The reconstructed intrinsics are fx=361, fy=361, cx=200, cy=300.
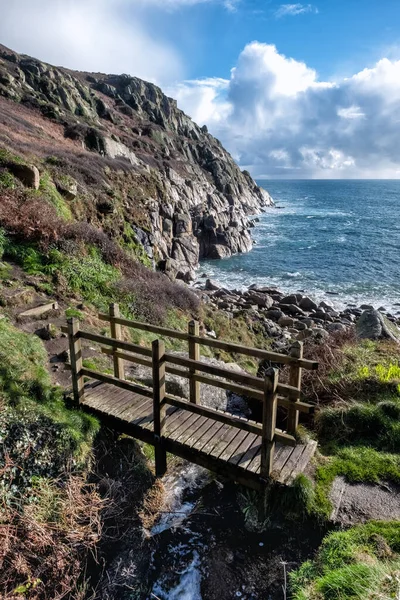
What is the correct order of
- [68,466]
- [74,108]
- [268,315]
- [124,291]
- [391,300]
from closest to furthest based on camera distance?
[68,466], [124,291], [268,315], [391,300], [74,108]

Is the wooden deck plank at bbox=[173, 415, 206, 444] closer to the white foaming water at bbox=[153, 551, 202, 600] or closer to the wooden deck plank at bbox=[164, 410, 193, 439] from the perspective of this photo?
the wooden deck plank at bbox=[164, 410, 193, 439]

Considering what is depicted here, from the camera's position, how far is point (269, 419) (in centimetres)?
498

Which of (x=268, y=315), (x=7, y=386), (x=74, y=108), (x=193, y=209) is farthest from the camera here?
(x=74, y=108)

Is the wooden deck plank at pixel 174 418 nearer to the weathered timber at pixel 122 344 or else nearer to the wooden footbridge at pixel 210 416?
the wooden footbridge at pixel 210 416

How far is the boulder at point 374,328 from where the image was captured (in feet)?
40.7

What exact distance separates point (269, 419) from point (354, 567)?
1790mm

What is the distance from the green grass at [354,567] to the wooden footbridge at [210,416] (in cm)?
98

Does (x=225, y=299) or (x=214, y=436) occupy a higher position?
(x=214, y=436)

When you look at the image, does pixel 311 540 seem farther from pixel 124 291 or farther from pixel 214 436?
pixel 124 291

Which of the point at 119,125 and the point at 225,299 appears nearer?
the point at 225,299

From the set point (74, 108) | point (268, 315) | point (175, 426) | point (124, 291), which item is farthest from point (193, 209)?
point (175, 426)

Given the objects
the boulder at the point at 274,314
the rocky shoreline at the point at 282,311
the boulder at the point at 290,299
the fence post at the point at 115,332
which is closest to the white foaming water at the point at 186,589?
the fence post at the point at 115,332

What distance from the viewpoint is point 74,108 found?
141 ft

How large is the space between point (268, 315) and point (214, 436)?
16.0 m
